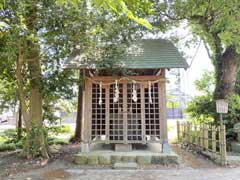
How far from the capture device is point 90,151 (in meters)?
8.20

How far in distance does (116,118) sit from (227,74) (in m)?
5.21

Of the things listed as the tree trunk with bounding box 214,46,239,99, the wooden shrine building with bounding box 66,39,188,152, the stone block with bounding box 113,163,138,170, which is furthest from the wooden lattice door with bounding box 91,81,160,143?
the tree trunk with bounding box 214,46,239,99

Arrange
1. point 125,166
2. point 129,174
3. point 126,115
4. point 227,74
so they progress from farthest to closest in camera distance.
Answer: point 227,74 < point 126,115 < point 125,166 < point 129,174

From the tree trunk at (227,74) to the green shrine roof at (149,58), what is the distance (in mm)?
2906

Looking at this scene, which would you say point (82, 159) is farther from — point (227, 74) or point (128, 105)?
point (227, 74)

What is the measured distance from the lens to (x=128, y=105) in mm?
8273

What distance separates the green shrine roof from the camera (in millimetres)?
7809

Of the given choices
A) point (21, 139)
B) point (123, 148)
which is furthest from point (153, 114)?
point (21, 139)

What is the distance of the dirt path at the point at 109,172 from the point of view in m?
6.20

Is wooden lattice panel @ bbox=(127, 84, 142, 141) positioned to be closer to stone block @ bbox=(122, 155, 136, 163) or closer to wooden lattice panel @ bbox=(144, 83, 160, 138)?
wooden lattice panel @ bbox=(144, 83, 160, 138)

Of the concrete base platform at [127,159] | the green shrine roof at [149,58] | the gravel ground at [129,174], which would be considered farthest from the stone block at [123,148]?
the green shrine roof at [149,58]

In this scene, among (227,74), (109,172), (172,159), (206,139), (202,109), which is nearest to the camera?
(109,172)

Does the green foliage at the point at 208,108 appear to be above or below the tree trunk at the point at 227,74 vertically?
below

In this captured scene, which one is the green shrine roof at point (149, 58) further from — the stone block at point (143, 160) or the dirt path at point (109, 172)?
the dirt path at point (109, 172)
